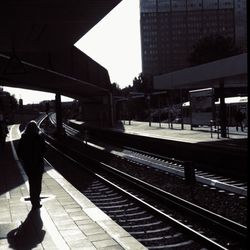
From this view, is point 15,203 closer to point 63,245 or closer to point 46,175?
point 63,245

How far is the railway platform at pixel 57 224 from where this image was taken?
23.2 feet

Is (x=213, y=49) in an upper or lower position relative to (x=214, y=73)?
upper

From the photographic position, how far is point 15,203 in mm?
10898

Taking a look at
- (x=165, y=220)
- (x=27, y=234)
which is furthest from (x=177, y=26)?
(x=27, y=234)

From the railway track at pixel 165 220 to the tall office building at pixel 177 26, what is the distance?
537 ft

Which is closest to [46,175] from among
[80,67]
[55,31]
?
[55,31]

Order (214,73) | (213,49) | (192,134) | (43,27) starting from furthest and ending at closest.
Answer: (213,49)
(192,134)
(214,73)
(43,27)

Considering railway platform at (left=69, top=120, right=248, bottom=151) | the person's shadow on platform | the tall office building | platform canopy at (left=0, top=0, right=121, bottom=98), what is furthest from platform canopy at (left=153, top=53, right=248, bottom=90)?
the tall office building

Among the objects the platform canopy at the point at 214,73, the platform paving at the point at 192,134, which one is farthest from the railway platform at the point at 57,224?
the platform paving at the point at 192,134

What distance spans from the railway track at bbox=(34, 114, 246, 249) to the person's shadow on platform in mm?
1696

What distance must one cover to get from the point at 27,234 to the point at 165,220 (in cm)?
310

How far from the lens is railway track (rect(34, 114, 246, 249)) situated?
8141mm

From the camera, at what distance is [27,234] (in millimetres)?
7672

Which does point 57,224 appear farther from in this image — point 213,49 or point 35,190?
point 213,49
